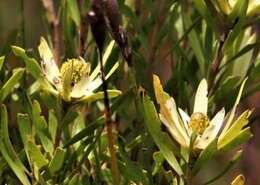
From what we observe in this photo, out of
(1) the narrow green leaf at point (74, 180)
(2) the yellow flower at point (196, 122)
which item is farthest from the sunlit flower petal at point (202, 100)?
(1) the narrow green leaf at point (74, 180)

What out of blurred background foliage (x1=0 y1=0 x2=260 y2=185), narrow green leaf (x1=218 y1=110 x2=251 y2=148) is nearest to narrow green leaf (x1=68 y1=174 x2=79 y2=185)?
blurred background foliage (x1=0 y1=0 x2=260 y2=185)

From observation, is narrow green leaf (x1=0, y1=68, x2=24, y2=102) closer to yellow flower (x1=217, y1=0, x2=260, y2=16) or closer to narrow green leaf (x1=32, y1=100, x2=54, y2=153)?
narrow green leaf (x1=32, y1=100, x2=54, y2=153)

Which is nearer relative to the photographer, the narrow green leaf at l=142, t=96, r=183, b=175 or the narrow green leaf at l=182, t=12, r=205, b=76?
the narrow green leaf at l=142, t=96, r=183, b=175

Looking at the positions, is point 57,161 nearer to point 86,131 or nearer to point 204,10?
point 86,131

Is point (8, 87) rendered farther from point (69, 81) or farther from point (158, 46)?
point (158, 46)

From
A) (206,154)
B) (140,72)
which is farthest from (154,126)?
(140,72)

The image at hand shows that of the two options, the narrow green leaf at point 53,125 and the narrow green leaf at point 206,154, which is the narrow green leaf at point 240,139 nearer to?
the narrow green leaf at point 206,154

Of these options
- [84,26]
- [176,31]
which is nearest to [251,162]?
[176,31]
